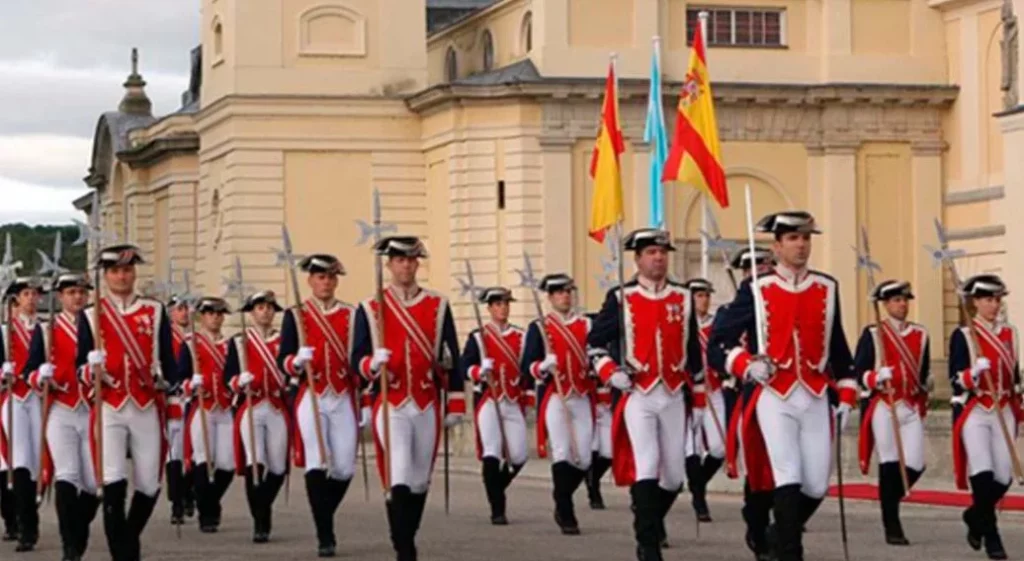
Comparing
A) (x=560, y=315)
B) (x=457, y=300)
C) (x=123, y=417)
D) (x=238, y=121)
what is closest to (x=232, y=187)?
Result: (x=238, y=121)

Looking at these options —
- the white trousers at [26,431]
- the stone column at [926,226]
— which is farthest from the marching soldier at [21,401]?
the stone column at [926,226]

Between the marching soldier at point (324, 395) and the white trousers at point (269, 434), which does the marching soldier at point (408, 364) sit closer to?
the marching soldier at point (324, 395)

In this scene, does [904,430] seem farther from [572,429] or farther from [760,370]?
[760,370]

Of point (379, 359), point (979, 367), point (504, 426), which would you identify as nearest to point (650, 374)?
point (379, 359)

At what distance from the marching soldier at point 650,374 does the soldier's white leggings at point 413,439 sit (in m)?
1.23

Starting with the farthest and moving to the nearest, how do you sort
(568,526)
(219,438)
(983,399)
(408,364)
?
1. (219,438)
2. (568,526)
3. (983,399)
4. (408,364)

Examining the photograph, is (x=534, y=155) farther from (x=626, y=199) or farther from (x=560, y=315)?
(x=560, y=315)

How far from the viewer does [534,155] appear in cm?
5500

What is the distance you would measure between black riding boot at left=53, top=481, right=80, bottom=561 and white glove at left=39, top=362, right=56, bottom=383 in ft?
2.84

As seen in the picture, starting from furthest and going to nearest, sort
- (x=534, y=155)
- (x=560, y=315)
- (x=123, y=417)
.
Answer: (x=534, y=155)
(x=560, y=315)
(x=123, y=417)

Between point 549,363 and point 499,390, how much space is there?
1.50 metres

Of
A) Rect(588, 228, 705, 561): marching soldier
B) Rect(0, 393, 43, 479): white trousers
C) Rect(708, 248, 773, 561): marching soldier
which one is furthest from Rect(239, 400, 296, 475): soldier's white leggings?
Rect(588, 228, 705, 561): marching soldier

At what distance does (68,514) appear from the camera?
752 inches

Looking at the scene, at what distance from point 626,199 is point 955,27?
6.97 metres
